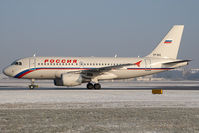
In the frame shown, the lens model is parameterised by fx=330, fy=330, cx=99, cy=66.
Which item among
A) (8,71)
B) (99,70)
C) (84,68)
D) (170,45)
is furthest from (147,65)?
(8,71)

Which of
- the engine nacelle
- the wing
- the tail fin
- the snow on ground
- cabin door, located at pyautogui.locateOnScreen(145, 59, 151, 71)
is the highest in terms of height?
the tail fin

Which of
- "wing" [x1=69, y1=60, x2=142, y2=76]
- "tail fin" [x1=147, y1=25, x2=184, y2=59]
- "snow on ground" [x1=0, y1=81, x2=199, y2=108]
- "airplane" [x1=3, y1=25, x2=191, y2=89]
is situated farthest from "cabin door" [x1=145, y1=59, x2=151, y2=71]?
"snow on ground" [x1=0, y1=81, x2=199, y2=108]

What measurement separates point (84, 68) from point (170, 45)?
12.3 metres

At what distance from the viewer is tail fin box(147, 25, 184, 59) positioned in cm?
4356

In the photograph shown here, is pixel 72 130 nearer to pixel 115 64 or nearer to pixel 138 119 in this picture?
pixel 138 119

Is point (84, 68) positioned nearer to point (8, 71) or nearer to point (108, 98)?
point (8, 71)

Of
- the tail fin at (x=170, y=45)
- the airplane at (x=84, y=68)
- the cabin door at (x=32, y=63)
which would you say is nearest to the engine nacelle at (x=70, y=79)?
the airplane at (x=84, y=68)

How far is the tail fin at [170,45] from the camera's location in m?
43.6

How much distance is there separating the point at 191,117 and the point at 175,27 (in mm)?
31491

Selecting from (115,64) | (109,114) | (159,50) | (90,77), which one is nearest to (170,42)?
(159,50)

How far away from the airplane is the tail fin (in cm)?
74

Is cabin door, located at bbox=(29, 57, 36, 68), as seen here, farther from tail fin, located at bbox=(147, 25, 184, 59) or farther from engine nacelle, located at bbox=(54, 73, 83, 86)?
tail fin, located at bbox=(147, 25, 184, 59)

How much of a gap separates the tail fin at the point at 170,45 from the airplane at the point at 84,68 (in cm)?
74

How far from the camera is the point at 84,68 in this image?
39.5 m
